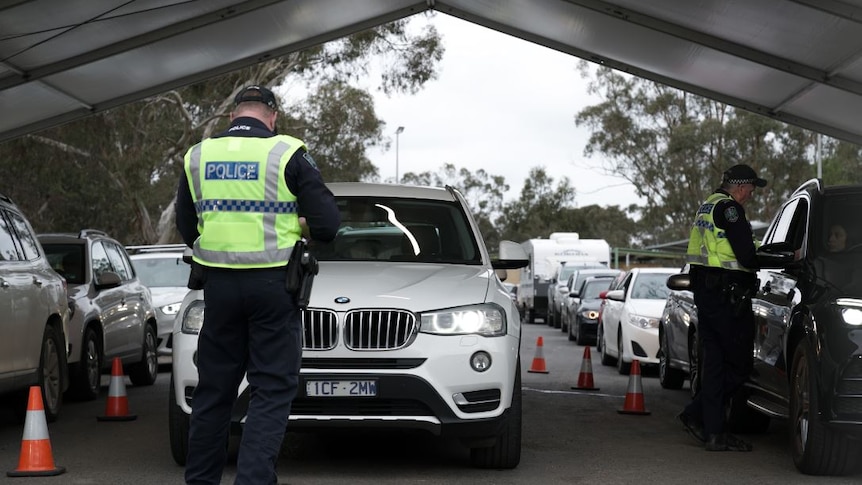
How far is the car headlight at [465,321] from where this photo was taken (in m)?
7.91

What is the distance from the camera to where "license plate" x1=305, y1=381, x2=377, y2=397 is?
7.73 metres

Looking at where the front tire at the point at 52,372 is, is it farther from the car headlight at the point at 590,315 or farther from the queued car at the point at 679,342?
the car headlight at the point at 590,315

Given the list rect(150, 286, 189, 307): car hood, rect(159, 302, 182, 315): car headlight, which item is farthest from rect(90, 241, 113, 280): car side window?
rect(150, 286, 189, 307): car hood

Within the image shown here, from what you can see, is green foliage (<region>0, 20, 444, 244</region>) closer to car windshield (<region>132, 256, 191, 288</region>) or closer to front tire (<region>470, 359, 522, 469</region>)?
car windshield (<region>132, 256, 191, 288</region>)

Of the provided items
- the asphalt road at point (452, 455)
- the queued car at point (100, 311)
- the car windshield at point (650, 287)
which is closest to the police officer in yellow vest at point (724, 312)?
the asphalt road at point (452, 455)

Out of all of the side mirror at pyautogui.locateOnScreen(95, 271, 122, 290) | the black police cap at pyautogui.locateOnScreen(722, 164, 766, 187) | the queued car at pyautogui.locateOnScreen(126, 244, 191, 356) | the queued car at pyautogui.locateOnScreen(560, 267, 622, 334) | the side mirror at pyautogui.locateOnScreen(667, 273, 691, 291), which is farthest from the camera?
the queued car at pyautogui.locateOnScreen(560, 267, 622, 334)

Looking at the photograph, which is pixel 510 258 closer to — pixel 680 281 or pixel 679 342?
pixel 680 281

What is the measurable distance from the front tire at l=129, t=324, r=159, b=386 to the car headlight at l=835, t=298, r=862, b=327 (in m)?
9.34

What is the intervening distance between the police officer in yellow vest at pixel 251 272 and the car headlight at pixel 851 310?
3.33m

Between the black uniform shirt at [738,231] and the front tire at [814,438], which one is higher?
the black uniform shirt at [738,231]

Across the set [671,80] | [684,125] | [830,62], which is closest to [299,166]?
[830,62]

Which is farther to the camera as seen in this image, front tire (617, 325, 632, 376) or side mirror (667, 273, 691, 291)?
front tire (617, 325, 632, 376)

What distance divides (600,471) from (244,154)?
3696mm

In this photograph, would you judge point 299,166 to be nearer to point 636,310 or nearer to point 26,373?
point 26,373
